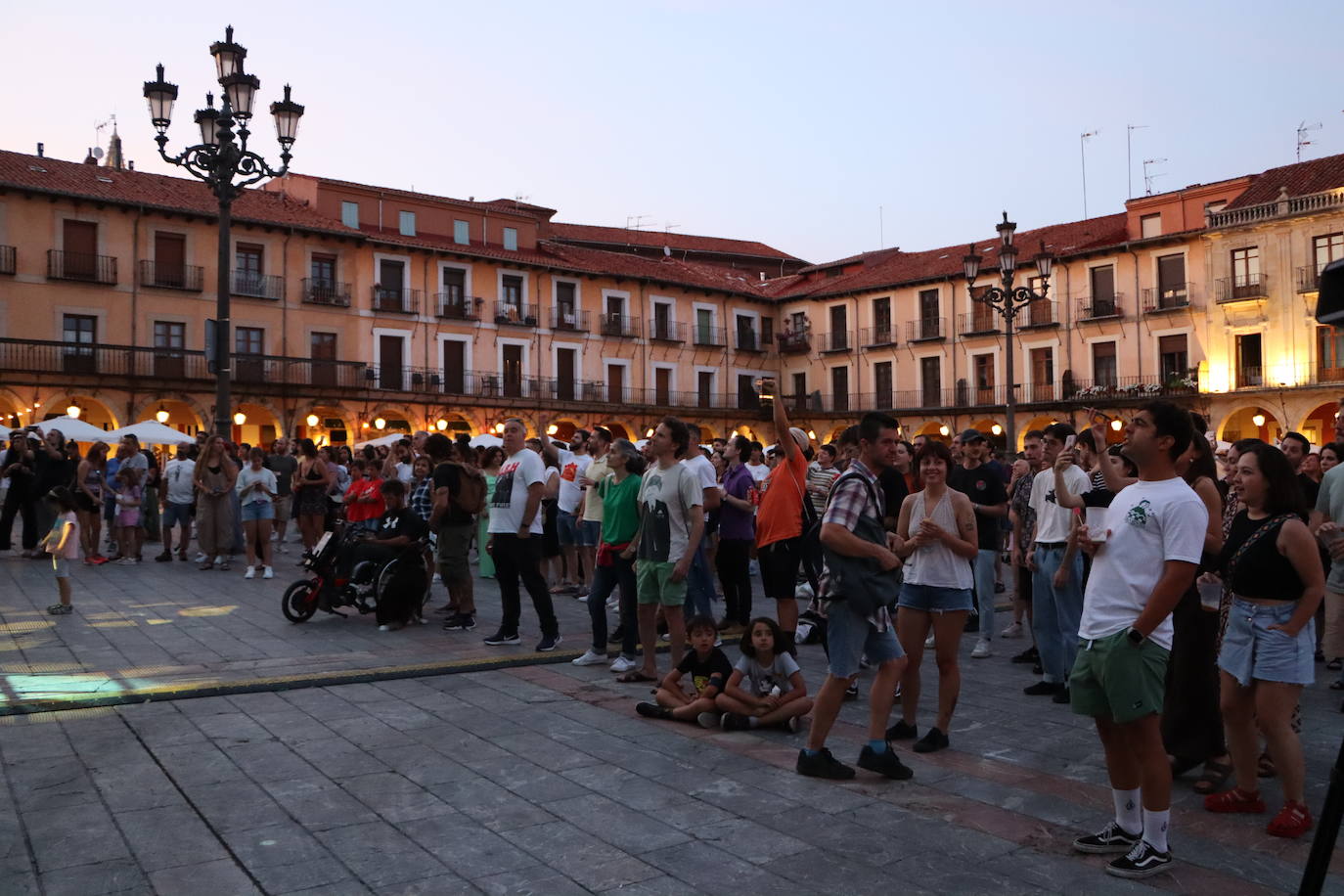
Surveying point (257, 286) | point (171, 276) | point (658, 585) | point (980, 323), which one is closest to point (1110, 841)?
point (658, 585)

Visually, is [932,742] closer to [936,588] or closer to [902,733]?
[902,733]

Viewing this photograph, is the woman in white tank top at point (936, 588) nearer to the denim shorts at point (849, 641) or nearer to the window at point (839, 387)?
the denim shorts at point (849, 641)

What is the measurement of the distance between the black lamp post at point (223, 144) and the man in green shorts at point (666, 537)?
803 centimetres

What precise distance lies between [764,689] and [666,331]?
38.6 m

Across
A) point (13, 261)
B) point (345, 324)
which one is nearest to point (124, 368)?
point (13, 261)

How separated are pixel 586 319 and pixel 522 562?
34646 mm

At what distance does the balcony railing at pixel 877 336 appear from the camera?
44031 mm

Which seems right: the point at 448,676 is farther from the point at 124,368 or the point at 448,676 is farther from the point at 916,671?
the point at 124,368

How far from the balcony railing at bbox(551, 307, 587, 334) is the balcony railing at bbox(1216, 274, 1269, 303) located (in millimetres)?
22827

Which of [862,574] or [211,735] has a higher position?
[862,574]

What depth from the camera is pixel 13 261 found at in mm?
30000

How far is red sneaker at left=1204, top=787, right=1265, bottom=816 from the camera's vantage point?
434cm

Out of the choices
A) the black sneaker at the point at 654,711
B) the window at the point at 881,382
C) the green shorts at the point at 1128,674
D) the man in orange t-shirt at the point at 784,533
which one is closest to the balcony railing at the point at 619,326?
the window at the point at 881,382

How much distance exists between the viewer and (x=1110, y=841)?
3.82m
